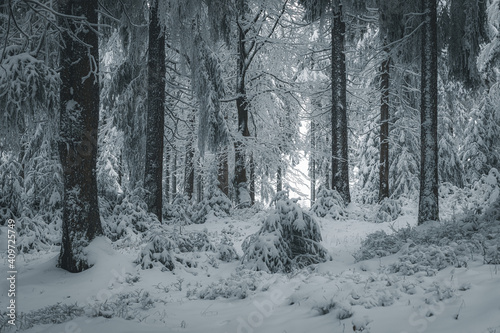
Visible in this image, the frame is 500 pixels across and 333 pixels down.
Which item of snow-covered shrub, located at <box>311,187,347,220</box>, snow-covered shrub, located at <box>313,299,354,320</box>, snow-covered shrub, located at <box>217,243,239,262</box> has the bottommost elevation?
snow-covered shrub, located at <box>217,243,239,262</box>

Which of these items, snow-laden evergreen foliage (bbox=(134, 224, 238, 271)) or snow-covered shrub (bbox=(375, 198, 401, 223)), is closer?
snow-laden evergreen foliage (bbox=(134, 224, 238, 271))

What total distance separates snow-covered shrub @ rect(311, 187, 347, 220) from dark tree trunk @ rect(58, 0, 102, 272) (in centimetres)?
734

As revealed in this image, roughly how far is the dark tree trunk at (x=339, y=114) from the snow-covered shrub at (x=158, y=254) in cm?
741

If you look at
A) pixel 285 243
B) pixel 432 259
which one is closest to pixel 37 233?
pixel 285 243

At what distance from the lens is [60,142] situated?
253 inches

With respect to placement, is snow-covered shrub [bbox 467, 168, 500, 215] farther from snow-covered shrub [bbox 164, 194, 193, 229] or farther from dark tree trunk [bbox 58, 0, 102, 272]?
snow-covered shrub [bbox 164, 194, 193, 229]

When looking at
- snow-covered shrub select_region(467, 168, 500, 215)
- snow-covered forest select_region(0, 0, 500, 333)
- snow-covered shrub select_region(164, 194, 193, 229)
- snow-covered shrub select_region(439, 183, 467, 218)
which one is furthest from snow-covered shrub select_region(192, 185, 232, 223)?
snow-covered shrub select_region(467, 168, 500, 215)

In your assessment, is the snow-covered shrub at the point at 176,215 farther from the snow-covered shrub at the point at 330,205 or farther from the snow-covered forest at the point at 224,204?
the snow-covered shrub at the point at 330,205

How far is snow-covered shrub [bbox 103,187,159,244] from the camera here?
9125 mm

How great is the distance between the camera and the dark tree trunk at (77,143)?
640cm

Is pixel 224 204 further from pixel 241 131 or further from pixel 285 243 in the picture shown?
pixel 285 243

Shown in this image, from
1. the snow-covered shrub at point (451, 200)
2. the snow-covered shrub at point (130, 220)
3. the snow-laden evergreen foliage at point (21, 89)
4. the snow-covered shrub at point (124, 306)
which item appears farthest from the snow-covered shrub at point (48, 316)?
the snow-covered shrub at point (451, 200)

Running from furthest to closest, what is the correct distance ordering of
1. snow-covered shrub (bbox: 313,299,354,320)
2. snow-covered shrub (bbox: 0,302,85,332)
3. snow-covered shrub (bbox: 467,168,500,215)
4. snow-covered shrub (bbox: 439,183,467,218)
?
1. snow-covered shrub (bbox: 439,183,467,218)
2. snow-covered shrub (bbox: 467,168,500,215)
3. snow-covered shrub (bbox: 0,302,85,332)
4. snow-covered shrub (bbox: 313,299,354,320)

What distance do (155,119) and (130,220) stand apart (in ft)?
9.68
